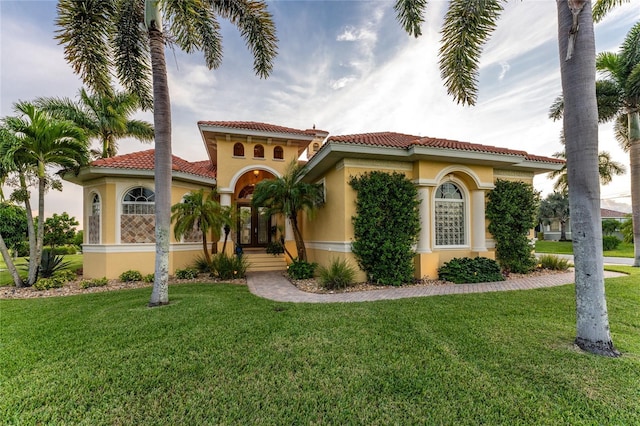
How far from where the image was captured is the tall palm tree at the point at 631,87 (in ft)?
38.2

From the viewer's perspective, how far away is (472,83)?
310 inches

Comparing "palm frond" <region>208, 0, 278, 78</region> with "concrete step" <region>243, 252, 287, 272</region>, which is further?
"concrete step" <region>243, 252, 287, 272</region>

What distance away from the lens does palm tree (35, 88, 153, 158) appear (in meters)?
15.8

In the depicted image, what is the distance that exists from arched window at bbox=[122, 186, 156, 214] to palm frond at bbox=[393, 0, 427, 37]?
461 inches

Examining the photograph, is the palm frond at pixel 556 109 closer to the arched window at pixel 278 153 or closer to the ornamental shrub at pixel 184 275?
the arched window at pixel 278 153

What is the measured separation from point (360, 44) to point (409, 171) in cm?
621

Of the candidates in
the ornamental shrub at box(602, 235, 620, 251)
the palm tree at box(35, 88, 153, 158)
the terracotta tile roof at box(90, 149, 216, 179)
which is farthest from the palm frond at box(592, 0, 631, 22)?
the ornamental shrub at box(602, 235, 620, 251)

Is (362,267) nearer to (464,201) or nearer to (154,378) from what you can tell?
(464,201)

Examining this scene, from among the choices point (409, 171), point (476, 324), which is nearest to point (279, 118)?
point (409, 171)

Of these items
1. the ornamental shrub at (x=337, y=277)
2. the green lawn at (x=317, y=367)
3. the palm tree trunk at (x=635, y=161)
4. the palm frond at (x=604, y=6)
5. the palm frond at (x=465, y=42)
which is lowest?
the green lawn at (x=317, y=367)

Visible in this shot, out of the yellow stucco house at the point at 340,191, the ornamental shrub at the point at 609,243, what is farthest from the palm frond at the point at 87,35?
the ornamental shrub at the point at 609,243

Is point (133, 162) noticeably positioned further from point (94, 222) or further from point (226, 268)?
point (226, 268)

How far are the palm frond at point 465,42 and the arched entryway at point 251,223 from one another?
11.7 metres

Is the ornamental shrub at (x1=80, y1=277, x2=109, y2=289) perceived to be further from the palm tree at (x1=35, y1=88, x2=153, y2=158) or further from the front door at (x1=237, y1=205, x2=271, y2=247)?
the palm tree at (x1=35, y1=88, x2=153, y2=158)
